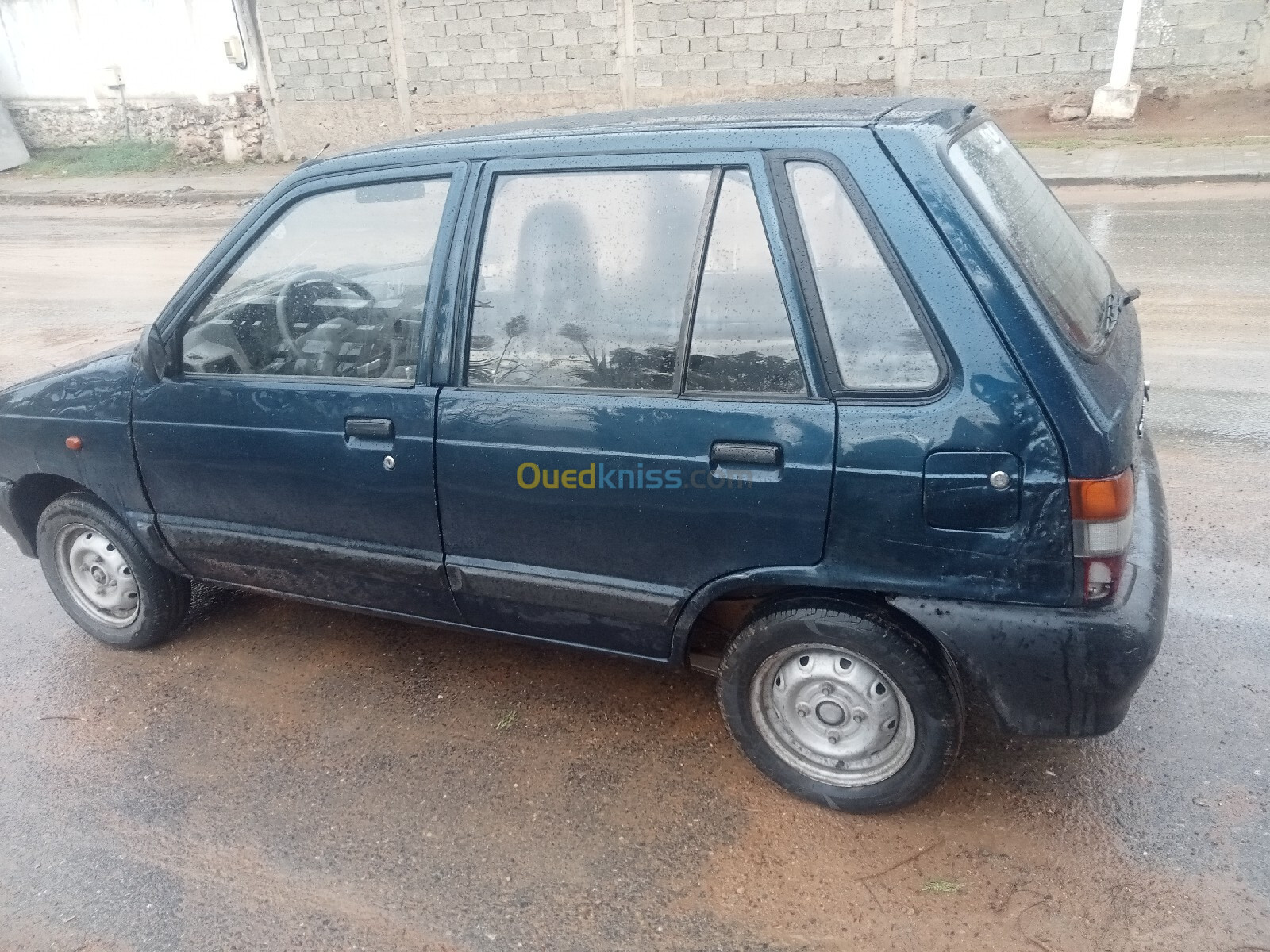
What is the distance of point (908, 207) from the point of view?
2469 mm

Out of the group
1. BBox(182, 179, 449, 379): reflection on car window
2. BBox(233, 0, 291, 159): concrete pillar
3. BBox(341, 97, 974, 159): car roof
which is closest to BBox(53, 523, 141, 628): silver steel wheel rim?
BBox(182, 179, 449, 379): reflection on car window

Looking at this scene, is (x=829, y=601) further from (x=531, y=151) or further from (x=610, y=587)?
(x=531, y=151)

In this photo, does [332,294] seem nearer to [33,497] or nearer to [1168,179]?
[33,497]

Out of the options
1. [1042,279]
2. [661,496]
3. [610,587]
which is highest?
[1042,279]

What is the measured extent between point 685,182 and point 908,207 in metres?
0.61

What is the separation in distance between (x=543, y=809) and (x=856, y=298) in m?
1.76

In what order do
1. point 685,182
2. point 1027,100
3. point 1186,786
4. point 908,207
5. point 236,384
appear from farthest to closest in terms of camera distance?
1. point 1027,100
2. point 236,384
3. point 1186,786
4. point 685,182
5. point 908,207

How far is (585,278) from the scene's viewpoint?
112 inches

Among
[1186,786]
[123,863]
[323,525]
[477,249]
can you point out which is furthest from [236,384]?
[1186,786]

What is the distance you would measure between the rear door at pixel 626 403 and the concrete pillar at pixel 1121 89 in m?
13.5

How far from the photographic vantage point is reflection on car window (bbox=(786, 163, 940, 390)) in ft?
8.13

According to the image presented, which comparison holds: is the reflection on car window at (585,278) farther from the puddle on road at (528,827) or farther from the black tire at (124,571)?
the black tire at (124,571)

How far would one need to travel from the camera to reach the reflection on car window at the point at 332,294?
121 inches

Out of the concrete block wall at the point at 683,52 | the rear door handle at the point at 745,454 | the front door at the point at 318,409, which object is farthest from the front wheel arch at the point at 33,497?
the concrete block wall at the point at 683,52
